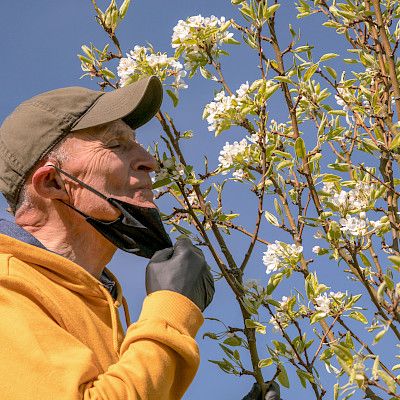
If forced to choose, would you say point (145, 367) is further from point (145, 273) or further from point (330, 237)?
point (330, 237)

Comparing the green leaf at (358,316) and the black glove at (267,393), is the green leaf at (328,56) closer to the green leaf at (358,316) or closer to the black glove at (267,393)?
the green leaf at (358,316)

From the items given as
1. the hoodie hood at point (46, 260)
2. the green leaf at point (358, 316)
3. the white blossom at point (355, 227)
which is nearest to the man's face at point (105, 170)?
the hoodie hood at point (46, 260)

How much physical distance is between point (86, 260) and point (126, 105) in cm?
43

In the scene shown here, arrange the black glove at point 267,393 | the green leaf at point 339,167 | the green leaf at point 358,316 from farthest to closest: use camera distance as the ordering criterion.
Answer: the green leaf at point 339,167, the green leaf at point 358,316, the black glove at point 267,393

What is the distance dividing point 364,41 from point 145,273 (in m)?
1.69

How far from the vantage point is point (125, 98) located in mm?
2238

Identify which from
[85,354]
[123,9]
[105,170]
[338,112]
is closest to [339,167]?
[338,112]

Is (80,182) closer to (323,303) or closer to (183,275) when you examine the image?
(183,275)

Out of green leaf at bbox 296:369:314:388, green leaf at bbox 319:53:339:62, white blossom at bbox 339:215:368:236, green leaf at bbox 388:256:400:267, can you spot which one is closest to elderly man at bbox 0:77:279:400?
green leaf at bbox 296:369:314:388

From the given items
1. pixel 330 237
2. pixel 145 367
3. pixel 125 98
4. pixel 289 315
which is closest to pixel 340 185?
pixel 330 237

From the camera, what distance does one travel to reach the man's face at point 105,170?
7.04 feet

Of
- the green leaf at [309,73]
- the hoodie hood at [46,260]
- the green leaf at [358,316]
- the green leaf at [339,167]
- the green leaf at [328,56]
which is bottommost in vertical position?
the hoodie hood at [46,260]

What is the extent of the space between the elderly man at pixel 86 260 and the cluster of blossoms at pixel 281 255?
2.14ft

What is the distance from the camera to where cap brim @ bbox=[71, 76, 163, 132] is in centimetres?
219
